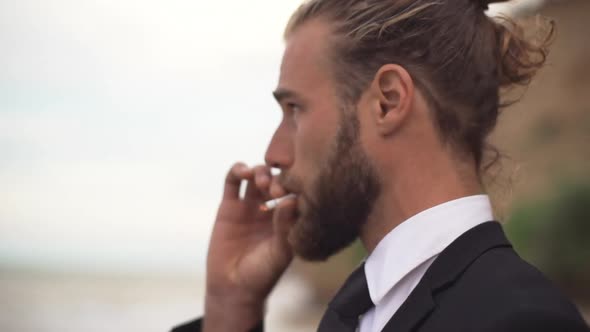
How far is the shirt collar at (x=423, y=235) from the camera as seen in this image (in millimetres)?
1582

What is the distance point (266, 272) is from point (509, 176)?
1.99ft

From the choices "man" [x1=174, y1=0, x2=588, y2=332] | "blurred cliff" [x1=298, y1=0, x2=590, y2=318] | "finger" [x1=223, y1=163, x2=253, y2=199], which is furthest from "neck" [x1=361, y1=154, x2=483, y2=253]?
"blurred cliff" [x1=298, y1=0, x2=590, y2=318]

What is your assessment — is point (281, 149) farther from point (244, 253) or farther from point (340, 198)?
point (244, 253)

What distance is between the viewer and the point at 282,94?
1810mm

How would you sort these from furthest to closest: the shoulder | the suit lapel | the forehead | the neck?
the forehead < the neck < the suit lapel < the shoulder

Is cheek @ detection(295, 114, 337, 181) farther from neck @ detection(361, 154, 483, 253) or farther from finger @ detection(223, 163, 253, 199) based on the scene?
finger @ detection(223, 163, 253, 199)

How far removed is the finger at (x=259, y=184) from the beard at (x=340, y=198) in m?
0.23

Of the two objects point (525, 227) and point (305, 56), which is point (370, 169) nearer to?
point (305, 56)

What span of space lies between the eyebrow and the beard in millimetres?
124

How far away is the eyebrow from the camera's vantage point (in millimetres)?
1789

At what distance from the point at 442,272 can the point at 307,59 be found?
528 mm

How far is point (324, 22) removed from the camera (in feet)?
5.98

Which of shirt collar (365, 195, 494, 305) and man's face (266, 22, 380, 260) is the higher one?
man's face (266, 22, 380, 260)

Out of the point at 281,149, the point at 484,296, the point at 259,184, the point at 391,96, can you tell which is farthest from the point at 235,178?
the point at 484,296
